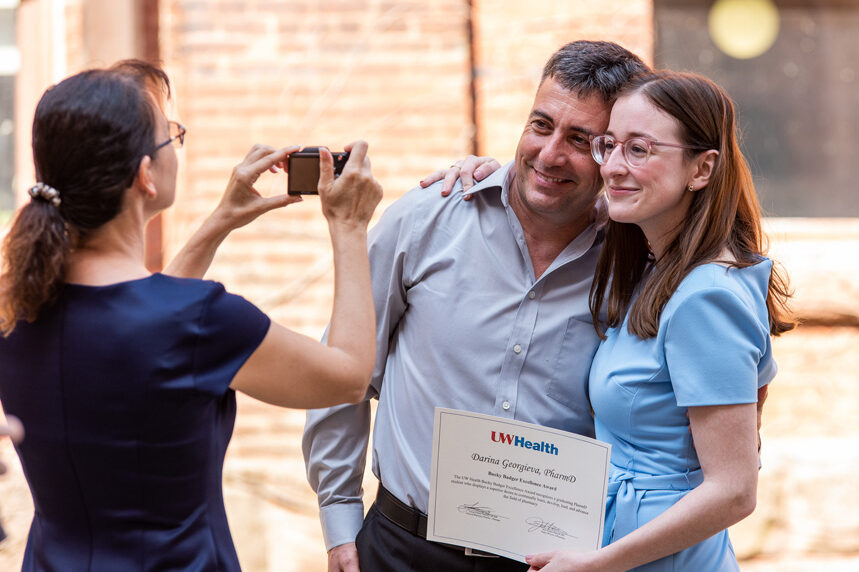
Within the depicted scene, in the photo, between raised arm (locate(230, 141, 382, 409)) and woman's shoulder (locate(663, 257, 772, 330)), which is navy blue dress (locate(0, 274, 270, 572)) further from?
woman's shoulder (locate(663, 257, 772, 330))

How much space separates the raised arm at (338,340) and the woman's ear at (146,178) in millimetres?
321

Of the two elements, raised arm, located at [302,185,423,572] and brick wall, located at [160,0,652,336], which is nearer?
raised arm, located at [302,185,423,572]

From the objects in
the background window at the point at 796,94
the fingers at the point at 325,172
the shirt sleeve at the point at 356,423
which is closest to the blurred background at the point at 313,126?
the background window at the point at 796,94

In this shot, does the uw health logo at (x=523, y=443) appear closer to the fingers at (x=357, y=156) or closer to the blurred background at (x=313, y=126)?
the fingers at (x=357, y=156)

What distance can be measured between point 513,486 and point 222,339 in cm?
76

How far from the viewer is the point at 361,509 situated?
2.41 metres

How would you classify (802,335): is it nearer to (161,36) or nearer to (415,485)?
(415,485)

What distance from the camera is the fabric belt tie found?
72.7 inches

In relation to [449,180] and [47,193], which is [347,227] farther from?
[449,180]

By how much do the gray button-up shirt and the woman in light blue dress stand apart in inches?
7.0

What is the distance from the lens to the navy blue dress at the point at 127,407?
4.91 feet

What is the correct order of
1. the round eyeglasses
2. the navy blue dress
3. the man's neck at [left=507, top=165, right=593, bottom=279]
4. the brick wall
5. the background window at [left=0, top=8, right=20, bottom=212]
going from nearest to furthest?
the navy blue dress < the round eyeglasses < the man's neck at [left=507, top=165, right=593, bottom=279] < the brick wall < the background window at [left=0, top=8, right=20, bottom=212]
